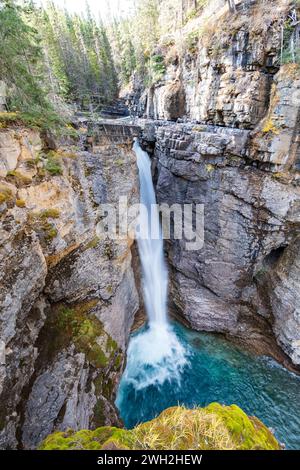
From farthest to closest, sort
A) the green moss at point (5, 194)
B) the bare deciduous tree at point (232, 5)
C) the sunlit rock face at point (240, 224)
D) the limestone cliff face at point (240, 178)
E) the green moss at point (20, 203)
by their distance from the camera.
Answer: the bare deciduous tree at point (232, 5) → the sunlit rock face at point (240, 224) → the limestone cliff face at point (240, 178) → the green moss at point (20, 203) → the green moss at point (5, 194)

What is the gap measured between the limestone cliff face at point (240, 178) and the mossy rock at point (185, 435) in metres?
9.76

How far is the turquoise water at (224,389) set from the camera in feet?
33.7

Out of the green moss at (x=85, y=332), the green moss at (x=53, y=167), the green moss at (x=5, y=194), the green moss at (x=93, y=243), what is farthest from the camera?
the green moss at (x=93, y=243)

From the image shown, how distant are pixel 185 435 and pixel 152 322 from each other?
39.2 feet

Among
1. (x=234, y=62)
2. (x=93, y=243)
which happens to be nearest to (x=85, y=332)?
(x=93, y=243)

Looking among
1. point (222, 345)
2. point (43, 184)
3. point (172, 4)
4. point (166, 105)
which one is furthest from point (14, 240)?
point (172, 4)

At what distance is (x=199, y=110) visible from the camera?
14.3 m

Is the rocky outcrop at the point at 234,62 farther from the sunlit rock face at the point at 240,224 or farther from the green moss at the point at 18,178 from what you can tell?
the green moss at the point at 18,178

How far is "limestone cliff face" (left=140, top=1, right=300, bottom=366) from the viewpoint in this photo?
10.8m

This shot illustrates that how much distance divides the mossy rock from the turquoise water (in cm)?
798

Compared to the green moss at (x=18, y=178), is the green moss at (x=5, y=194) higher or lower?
lower

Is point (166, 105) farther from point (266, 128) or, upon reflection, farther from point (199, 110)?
point (266, 128)

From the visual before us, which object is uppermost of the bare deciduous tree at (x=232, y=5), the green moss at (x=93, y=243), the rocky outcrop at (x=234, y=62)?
the bare deciduous tree at (x=232, y=5)

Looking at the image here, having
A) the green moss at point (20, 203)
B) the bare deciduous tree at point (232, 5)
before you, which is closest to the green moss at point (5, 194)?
the green moss at point (20, 203)
